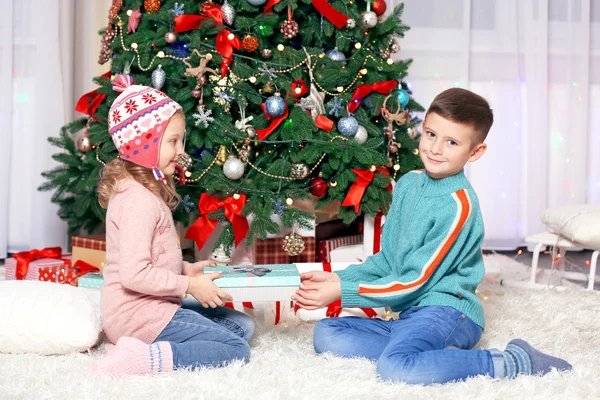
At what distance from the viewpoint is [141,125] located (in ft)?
5.84

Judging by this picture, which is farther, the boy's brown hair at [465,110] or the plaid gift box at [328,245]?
the plaid gift box at [328,245]

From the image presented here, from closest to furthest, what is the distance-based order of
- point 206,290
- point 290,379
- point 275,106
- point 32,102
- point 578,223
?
point 290,379, point 206,290, point 275,106, point 578,223, point 32,102

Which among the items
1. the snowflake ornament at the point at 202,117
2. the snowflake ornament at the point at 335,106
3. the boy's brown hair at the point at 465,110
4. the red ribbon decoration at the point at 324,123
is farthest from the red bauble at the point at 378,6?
the boy's brown hair at the point at 465,110

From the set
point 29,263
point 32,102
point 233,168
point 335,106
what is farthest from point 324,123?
point 32,102

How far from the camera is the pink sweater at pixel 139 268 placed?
1.71 m

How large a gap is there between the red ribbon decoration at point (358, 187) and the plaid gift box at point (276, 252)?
28 centimetres

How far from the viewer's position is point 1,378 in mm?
1670

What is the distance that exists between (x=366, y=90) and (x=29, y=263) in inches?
59.7

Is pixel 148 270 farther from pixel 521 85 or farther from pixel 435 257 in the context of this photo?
pixel 521 85

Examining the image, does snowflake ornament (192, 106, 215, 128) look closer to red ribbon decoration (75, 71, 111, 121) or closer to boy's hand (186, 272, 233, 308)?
red ribbon decoration (75, 71, 111, 121)

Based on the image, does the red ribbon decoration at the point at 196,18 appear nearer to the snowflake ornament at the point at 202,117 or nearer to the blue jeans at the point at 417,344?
the snowflake ornament at the point at 202,117

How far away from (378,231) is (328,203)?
23cm

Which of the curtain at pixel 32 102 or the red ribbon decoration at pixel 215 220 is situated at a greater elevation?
the curtain at pixel 32 102

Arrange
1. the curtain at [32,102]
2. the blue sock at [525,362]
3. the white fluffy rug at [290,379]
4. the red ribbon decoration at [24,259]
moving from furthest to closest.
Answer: the curtain at [32,102] → the red ribbon decoration at [24,259] → the blue sock at [525,362] → the white fluffy rug at [290,379]
